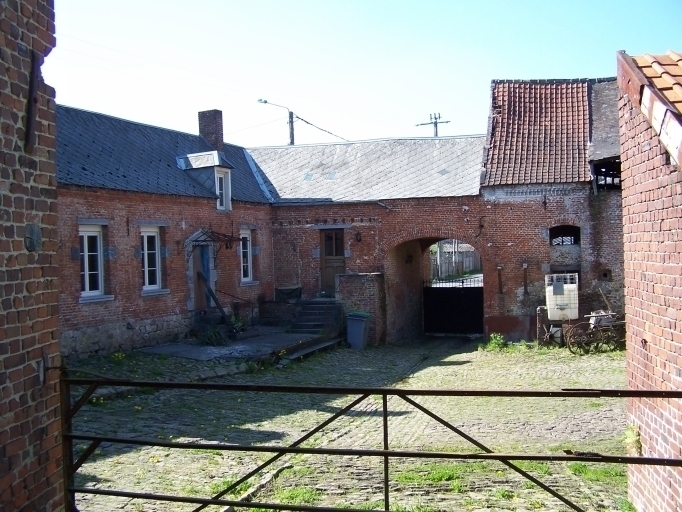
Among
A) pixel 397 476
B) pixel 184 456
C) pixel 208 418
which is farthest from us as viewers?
pixel 208 418

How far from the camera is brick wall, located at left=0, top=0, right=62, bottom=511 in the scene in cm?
409

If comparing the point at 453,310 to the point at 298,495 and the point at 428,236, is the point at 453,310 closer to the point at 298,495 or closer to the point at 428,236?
the point at 428,236

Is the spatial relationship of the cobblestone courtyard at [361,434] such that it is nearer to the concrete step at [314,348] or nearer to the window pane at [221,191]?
the concrete step at [314,348]

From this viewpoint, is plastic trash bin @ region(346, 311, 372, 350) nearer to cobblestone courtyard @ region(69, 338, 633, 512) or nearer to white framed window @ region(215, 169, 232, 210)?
cobblestone courtyard @ region(69, 338, 633, 512)

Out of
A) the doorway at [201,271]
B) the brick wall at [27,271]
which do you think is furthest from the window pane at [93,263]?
the brick wall at [27,271]

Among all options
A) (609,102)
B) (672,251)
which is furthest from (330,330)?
(672,251)

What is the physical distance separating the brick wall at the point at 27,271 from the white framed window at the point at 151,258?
557 inches

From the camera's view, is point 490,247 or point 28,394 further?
point 490,247

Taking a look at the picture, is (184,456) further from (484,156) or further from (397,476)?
(484,156)

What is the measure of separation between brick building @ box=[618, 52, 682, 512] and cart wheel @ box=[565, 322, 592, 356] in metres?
12.5

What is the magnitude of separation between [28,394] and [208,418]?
729cm

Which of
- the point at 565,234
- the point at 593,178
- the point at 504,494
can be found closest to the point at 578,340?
the point at 565,234

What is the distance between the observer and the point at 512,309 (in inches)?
846

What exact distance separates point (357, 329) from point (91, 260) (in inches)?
317
